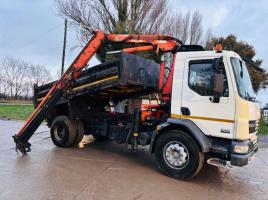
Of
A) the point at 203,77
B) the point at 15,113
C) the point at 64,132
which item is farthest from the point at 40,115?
the point at 15,113

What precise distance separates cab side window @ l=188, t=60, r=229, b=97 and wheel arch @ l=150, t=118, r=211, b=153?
673 mm

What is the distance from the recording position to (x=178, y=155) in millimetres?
5699

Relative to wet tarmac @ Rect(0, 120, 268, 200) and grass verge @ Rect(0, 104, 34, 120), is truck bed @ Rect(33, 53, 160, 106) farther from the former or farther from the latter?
grass verge @ Rect(0, 104, 34, 120)

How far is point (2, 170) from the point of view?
573 centimetres

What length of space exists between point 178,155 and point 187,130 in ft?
1.78

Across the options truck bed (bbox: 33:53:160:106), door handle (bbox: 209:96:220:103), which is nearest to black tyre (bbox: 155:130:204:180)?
door handle (bbox: 209:96:220:103)

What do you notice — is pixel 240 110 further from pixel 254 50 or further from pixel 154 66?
pixel 254 50

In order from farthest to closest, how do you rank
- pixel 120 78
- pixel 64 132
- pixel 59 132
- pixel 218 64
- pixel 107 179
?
pixel 59 132, pixel 64 132, pixel 120 78, pixel 107 179, pixel 218 64

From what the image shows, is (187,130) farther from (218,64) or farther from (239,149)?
(218,64)

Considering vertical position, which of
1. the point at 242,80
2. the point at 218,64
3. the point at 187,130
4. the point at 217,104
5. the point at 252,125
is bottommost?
the point at 187,130

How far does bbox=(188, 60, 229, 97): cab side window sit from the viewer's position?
5.33 metres

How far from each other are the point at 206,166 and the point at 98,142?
4.01 metres

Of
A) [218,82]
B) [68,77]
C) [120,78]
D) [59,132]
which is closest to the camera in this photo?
[218,82]

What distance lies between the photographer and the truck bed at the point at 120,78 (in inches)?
255
